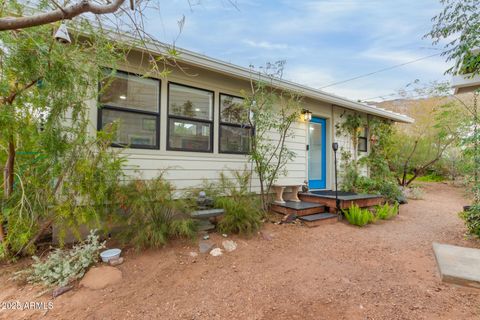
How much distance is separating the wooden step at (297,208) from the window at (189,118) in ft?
6.33

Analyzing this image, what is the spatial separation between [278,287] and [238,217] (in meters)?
1.52

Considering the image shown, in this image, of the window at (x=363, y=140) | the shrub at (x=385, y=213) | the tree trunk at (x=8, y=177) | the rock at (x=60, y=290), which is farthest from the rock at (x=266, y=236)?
the window at (x=363, y=140)

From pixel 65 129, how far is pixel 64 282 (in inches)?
67.9

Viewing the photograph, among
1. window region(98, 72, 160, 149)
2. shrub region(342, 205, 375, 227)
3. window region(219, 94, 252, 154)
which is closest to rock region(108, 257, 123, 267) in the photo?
window region(98, 72, 160, 149)

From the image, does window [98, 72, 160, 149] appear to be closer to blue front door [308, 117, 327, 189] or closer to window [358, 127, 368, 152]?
blue front door [308, 117, 327, 189]

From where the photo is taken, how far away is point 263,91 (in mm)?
4602

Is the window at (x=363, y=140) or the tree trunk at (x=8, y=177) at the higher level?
→ the window at (x=363, y=140)

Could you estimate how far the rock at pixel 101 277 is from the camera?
2375 mm

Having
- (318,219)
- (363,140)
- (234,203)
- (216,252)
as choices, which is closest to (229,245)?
(216,252)

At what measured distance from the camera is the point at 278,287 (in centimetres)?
239

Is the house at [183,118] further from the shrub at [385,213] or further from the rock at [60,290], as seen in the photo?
the shrub at [385,213]

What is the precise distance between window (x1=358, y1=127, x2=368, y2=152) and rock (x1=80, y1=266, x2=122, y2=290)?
7448 mm

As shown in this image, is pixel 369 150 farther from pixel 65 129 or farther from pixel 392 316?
pixel 65 129

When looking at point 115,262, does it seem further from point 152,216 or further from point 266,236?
point 266,236
